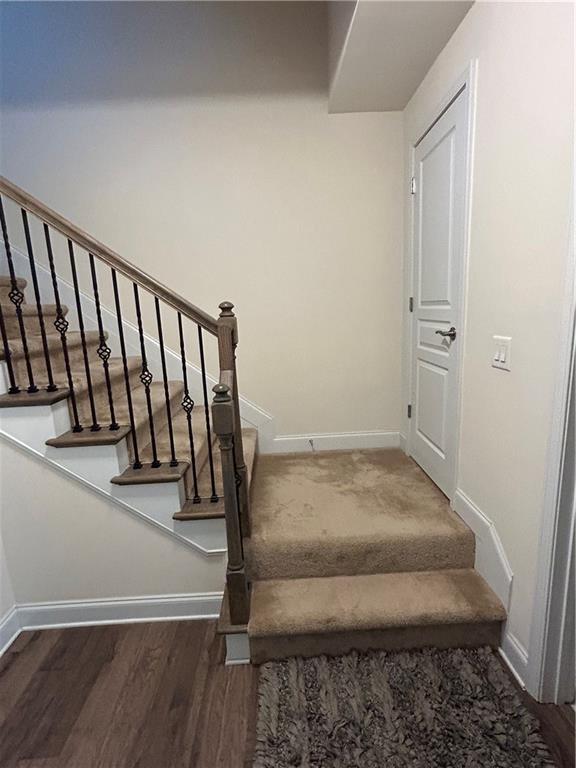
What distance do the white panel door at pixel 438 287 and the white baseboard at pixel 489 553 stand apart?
8.6 inches

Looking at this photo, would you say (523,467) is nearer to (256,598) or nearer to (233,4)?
(256,598)

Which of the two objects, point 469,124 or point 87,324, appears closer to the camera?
point 469,124

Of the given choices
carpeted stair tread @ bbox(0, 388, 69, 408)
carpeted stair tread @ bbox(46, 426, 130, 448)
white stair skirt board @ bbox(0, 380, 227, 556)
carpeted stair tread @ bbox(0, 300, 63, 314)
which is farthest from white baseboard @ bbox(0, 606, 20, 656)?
carpeted stair tread @ bbox(0, 300, 63, 314)

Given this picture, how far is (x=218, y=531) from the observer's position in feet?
5.56

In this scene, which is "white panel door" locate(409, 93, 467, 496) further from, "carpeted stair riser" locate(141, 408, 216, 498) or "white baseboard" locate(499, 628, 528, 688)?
"carpeted stair riser" locate(141, 408, 216, 498)

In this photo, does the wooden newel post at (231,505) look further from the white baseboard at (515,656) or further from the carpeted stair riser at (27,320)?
the carpeted stair riser at (27,320)

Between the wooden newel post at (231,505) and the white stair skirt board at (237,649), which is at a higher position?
the wooden newel post at (231,505)

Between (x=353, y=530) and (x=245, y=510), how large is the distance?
1.67ft

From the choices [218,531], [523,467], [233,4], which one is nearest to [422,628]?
[523,467]

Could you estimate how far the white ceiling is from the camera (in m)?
1.53

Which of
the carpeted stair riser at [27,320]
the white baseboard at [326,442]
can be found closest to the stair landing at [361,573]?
the white baseboard at [326,442]

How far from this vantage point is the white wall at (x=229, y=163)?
242cm

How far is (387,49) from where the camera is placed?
178 centimetres

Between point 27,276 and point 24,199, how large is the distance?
5.11 ft
